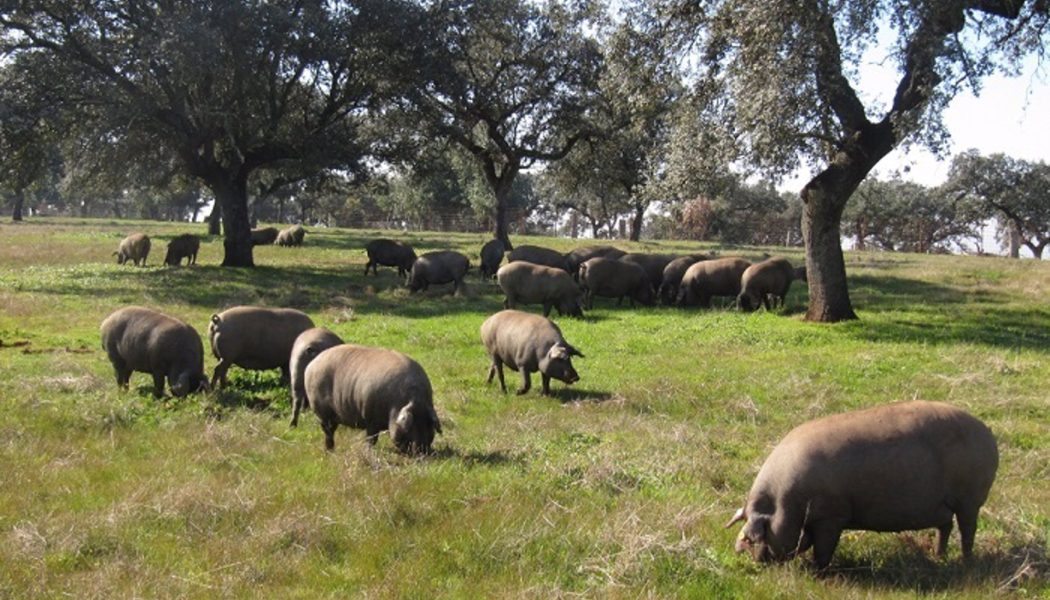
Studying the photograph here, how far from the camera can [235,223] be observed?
28547mm

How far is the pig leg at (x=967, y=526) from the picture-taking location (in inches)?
236

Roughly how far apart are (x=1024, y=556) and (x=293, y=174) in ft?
87.3

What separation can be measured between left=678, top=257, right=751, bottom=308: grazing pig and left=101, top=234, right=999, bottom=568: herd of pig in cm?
1009

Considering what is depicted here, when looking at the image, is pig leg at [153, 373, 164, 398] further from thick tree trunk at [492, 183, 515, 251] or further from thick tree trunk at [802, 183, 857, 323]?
thick tree trunk at [492, 183, 515, 251]

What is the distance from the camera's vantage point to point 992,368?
12703 millimetres

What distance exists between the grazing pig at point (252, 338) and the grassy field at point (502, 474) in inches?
15.8

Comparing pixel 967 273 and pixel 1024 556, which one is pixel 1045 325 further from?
pixel 1024 556

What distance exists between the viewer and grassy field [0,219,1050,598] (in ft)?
18.5

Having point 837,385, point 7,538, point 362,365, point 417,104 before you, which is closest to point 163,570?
point 7,538

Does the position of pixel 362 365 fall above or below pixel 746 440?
above

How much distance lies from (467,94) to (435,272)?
382 inches

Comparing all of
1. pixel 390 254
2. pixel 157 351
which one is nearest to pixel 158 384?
pixel 157 351

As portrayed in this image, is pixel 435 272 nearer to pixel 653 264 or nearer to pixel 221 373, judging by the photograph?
pixel 653 264

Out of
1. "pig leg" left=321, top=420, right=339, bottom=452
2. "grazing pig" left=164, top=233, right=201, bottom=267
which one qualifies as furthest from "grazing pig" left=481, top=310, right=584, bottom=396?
"grazing pig" left=164, top=233, right=201, bottom=267
